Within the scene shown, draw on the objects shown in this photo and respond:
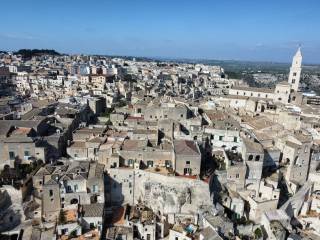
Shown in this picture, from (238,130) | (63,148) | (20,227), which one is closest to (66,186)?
(20,227)

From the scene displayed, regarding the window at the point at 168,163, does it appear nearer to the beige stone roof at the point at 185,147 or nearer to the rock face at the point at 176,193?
the beige stone roof at the point at 185,147

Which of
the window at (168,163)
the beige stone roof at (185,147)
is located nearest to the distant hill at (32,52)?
the beige stone roof at (185,147)

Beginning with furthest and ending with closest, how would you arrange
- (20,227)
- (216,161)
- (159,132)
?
(159,132)
(216,161)
(20,227)

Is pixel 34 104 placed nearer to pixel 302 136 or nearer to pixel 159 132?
pixel 159 132

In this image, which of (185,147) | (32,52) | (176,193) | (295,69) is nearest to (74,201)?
(176,193)

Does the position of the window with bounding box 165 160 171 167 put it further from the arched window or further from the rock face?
the arched window

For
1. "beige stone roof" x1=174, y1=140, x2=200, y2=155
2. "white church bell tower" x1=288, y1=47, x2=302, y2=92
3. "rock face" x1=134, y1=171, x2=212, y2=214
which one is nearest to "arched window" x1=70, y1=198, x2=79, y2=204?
"rock face" x1=134, y1=171, x2=212, y2=214

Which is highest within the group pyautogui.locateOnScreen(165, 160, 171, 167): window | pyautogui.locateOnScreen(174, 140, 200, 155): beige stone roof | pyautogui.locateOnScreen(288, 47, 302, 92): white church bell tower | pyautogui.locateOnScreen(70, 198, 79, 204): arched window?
pyautogui.locateOnScreen(288, 47, 302, 92): white church bell tower

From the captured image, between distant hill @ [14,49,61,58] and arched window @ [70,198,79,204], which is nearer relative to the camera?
arched window @ [70,198,79,204]
